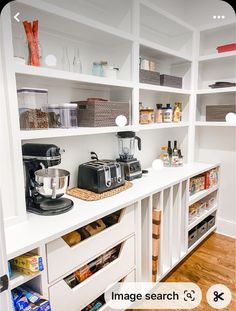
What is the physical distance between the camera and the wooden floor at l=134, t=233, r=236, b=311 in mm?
1929

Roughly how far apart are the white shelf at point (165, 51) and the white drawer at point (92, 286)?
141 cm

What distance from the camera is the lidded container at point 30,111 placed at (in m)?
→ 1.28

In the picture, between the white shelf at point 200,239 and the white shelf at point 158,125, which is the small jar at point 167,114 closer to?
the white shelf at point 158,125

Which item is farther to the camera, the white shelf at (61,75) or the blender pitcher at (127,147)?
the blender pitcher at (127,147)

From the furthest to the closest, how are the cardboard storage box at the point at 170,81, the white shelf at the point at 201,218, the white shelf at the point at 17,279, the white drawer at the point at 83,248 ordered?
1. the white shelf at the point at 201,218
2. the cardboard storage box at the point at 170,81
3. the white drawer at the point at 83,248
4. the white shelf at the point at 17,279

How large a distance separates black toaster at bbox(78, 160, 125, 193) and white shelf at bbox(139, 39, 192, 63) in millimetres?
940

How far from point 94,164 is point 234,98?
1.67m

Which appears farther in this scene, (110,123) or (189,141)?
(189,141)

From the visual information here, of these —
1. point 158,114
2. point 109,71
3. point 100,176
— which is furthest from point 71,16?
point 158,114

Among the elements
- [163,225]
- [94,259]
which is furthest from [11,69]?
[163,225]

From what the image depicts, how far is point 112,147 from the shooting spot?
81.7 inches

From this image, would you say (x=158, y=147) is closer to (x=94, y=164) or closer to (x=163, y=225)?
(x=163, y=225)

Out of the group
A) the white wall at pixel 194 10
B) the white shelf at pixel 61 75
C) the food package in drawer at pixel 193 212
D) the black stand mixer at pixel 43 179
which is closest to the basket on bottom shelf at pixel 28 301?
the black stand mixer at pixel 43 179

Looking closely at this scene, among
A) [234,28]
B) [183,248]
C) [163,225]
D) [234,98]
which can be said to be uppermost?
[234,28]
